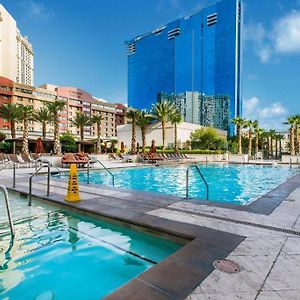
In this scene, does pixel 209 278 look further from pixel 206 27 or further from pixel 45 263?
pixel 206 27

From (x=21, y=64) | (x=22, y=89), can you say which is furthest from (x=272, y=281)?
(x=21, y=64)

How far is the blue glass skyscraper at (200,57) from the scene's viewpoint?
96750 mm

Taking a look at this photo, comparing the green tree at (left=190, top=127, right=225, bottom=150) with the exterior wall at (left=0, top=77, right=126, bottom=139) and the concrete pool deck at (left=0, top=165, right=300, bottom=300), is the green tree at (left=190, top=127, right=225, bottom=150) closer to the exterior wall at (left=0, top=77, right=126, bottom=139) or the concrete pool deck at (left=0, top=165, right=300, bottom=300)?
the exterior wall at (left=0, top=77, right=126, bottom=139)

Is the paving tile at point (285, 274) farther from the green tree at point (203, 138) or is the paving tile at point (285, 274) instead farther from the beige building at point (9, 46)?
the beige building at point (9, 46)

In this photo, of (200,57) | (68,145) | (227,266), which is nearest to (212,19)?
(200,57)

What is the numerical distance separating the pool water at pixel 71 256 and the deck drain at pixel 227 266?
3.35 ft

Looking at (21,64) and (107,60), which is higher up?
(21,64)

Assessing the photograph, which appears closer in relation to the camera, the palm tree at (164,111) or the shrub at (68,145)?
the palm tree at (164,111)

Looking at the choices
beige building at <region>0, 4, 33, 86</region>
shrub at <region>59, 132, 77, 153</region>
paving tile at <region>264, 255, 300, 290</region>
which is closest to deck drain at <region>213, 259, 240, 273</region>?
paving tile at <region>264, 255, 300, 290</region>

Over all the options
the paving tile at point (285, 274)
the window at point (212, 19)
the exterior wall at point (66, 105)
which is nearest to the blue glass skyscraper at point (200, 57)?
the window at point (212, 19)

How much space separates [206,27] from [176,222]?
10894 cm

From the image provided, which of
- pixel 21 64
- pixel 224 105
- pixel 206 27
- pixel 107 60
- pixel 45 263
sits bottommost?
pixel 45 263

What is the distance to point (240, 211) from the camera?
603 cm

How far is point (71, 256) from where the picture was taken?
4117mm
